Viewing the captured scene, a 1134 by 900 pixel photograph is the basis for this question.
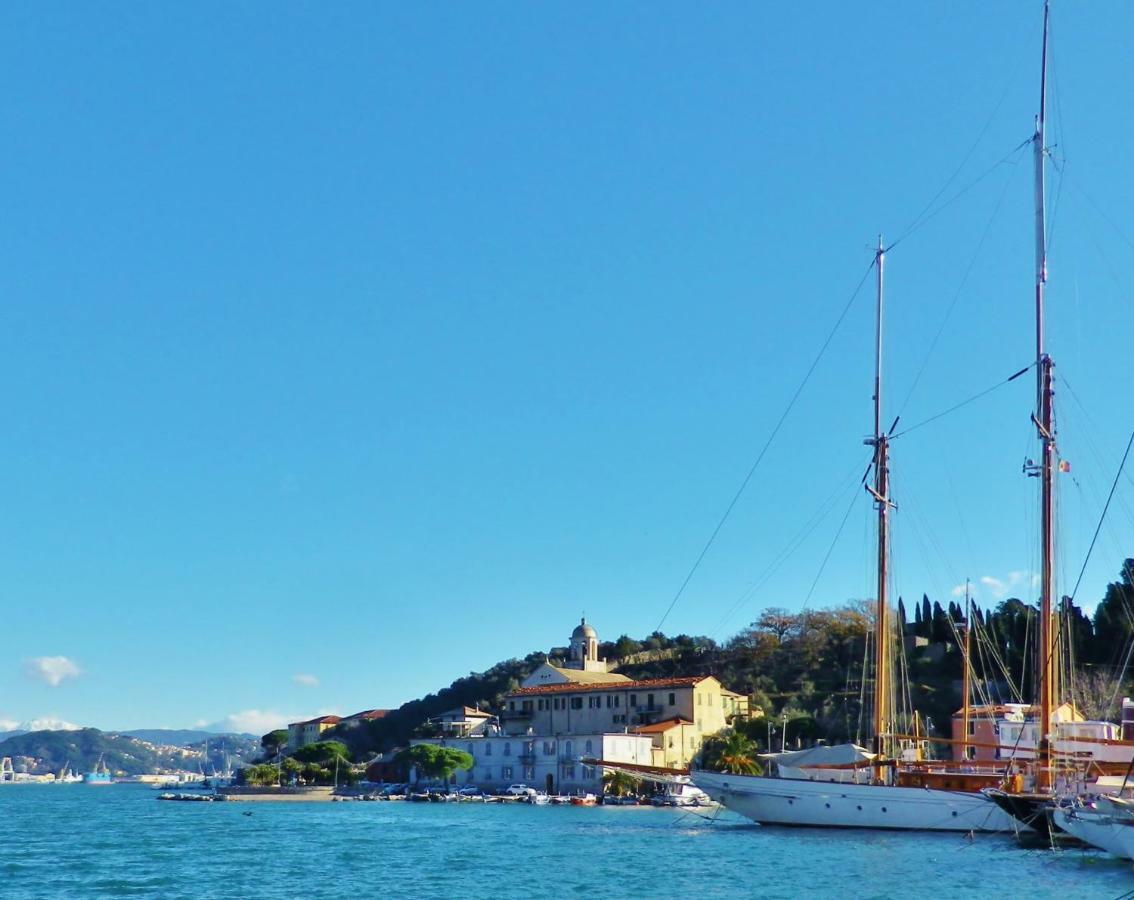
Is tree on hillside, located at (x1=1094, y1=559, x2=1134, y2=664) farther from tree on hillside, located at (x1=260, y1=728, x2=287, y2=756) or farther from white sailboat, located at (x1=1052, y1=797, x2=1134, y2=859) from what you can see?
tree on hillside, located at (x1=260, y1=728, x2=287, y2=756)

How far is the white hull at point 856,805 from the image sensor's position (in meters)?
49.1

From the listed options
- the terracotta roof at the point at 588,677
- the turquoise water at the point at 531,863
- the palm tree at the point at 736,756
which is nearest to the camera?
the turquoise water at the point at 531,863

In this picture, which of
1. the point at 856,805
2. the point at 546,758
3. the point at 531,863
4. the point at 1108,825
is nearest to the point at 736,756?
the point at 546,758

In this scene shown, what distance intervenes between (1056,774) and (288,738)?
4088 inches

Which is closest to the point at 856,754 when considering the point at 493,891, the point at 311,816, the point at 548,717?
the point at 493,891

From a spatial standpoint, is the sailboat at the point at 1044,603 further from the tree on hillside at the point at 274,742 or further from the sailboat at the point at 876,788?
the tree on hillside at the point at 274,742

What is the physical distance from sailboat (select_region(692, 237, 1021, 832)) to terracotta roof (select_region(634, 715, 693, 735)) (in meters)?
34.0

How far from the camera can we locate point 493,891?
109 ft

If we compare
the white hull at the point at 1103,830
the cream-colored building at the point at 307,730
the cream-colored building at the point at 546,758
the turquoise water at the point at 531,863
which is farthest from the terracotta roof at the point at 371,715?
the white hull at the point at 1103,830

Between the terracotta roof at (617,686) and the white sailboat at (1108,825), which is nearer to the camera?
the white sailboat at (1108,825)

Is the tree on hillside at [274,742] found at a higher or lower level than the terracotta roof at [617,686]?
lower

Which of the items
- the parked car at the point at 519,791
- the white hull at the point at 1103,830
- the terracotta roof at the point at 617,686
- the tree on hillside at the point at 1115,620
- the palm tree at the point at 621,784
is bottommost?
the parked car at the point at 519,791

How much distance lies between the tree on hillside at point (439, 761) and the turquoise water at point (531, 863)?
105 ft

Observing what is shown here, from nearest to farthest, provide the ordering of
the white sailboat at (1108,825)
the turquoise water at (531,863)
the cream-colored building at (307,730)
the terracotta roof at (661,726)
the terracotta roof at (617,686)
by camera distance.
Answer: the turquoise water at (531,863) → the white sailboat at (1108,825) → the terracotta roof at (661,726) → the terracotta roof at (617,686) → the cream-colored building at (307,730)
